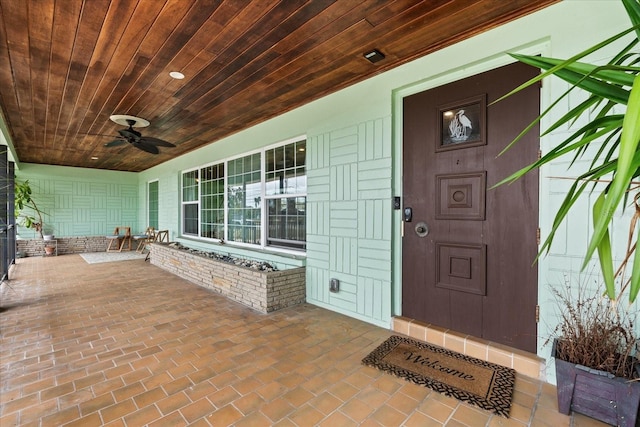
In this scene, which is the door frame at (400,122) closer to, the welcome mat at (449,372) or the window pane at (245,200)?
the welcome mat at (449,372)

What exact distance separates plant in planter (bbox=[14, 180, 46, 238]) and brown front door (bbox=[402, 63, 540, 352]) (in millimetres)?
9834

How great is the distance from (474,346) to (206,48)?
340cm

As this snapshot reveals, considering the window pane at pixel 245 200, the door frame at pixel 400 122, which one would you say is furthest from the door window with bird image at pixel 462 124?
the window pane at pixel 245 200

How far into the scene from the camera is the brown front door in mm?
2295

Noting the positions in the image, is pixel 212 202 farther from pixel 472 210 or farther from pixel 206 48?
pixel 472 210

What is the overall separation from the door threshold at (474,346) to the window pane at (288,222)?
1.79 meters

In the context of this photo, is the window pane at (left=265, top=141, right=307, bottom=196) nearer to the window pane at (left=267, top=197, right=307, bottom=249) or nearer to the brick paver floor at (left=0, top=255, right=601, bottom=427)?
the window pane at (left=267, top=197, right=307, bottom=249)

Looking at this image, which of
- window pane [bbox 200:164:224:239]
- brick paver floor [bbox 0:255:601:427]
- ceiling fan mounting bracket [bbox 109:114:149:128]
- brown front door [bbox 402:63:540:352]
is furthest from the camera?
window pane [bbox 200:164:224:239]

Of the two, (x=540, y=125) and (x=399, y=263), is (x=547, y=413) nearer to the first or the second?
(x=399, y=263)

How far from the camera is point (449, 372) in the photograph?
223cm

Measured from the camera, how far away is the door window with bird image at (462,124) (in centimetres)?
250

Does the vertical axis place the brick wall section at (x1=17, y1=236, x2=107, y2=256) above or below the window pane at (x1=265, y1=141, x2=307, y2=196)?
below

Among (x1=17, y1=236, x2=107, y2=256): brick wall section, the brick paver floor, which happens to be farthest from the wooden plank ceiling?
(x1=17, y1=236, x2=107, y2=256): brick wall section

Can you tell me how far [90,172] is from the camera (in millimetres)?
9461
